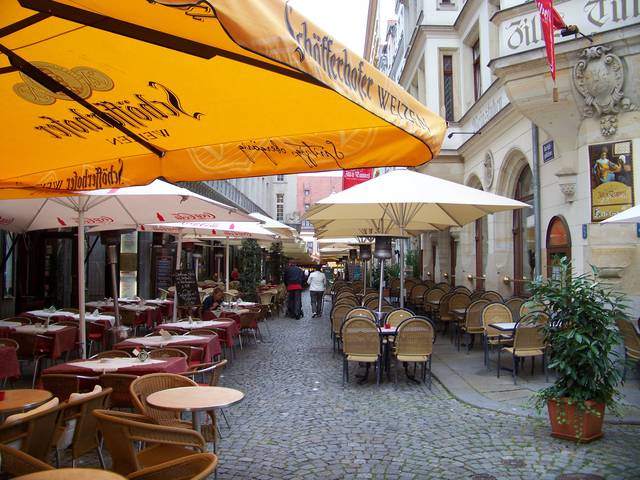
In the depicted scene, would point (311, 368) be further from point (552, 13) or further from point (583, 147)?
point (552, 13)

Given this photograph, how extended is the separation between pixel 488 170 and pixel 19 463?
48.8 ft

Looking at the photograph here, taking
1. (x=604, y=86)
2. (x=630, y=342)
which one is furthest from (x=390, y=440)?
(x=604, y=86)

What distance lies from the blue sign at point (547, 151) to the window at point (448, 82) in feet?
28.6

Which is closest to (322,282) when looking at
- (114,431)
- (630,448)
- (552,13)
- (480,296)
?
(480,296)

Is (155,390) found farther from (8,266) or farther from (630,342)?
(8,266)

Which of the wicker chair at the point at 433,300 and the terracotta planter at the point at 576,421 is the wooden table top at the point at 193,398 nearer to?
the terracotta planter at the point at 576,421

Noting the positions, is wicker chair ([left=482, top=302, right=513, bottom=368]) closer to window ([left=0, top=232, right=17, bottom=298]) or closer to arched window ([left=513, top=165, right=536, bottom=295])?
arched window ([left=513, top=165, right=536, bottom=295])

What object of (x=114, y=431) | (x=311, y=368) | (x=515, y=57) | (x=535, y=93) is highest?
(x=515, y=57)

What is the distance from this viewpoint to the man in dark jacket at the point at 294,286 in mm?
17500

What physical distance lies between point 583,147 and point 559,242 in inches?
83.3

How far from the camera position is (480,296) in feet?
41.2

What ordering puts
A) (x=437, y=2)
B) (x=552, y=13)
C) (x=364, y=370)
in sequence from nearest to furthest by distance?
(x=552, y=13) → (x=364, y=370) → (x=437, y=2)

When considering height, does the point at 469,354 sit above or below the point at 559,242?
below

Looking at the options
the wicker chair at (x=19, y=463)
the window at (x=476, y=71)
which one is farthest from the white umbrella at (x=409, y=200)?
the window at (x=476, y=71)
